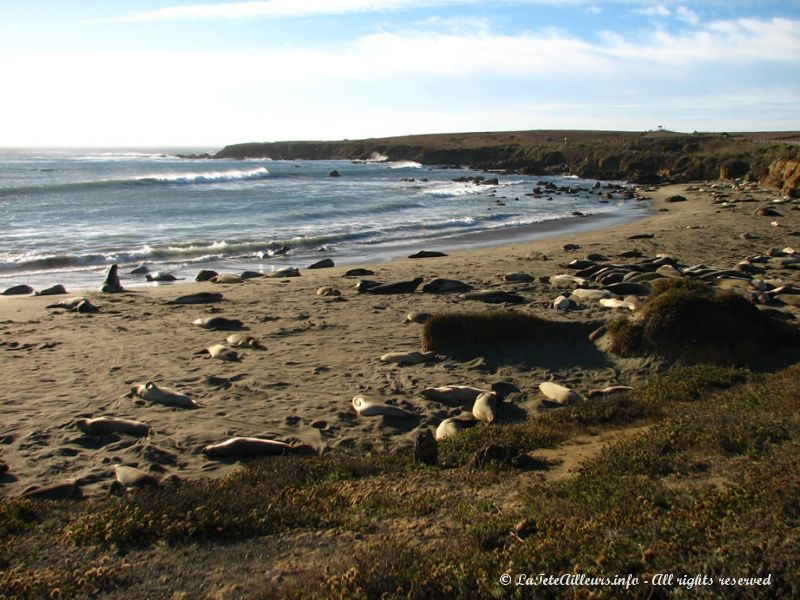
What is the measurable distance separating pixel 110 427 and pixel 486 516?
4.28 metres

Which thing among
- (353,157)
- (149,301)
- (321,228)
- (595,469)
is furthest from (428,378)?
(353,157)

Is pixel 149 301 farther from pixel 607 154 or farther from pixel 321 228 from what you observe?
pixel 607 154

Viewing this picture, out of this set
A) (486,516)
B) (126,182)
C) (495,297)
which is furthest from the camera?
(126,182)

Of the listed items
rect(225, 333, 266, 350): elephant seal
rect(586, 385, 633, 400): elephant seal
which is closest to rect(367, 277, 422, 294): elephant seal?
rect(225, 333, 266, 350): elephant seal

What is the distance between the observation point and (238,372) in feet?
29.5

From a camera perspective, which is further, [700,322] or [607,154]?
[607,154]

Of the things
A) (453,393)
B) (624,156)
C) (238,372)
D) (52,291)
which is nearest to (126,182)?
(52,291)

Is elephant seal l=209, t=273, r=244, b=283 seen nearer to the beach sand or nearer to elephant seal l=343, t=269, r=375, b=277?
the beach sand

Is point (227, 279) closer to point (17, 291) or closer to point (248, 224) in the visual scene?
point (17, 291)

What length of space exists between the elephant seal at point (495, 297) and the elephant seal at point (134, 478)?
8.15 meters

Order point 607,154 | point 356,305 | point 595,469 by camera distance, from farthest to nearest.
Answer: point 607,154, point 356,305, point 595,469

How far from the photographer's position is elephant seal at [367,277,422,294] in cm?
1419

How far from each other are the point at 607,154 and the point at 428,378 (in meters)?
72.6

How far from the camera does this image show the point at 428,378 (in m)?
8.73
